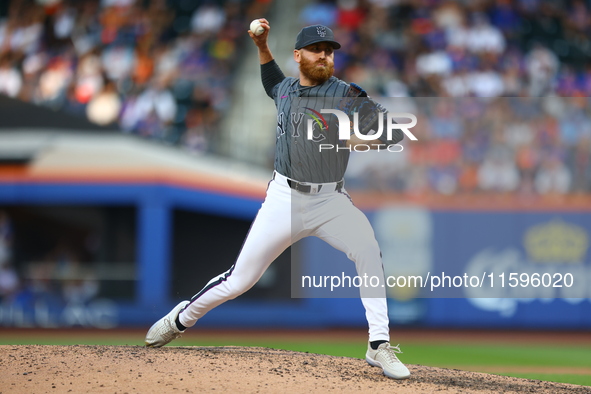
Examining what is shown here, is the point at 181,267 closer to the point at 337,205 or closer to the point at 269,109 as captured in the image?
the point at 269,109

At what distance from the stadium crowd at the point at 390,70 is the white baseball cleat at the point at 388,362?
23.7 feet

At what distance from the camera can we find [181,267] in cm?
1265

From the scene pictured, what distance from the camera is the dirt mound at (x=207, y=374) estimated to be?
385 centimetres

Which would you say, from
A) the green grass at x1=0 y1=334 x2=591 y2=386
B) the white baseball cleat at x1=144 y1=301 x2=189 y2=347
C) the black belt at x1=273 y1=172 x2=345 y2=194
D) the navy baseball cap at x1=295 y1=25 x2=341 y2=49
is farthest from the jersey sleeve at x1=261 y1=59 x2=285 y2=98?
the green grass at x1=0 y1=334 x2=591 y2=386

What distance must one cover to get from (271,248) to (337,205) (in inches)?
17.0

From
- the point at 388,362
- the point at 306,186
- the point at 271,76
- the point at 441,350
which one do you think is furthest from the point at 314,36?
the point at 441,350

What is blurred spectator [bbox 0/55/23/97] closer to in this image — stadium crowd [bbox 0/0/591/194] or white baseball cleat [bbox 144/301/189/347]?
stadium crowd [bbox 0/0/591/194]

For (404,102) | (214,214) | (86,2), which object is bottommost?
(214,214)

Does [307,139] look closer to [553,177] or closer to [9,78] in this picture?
[553,177]

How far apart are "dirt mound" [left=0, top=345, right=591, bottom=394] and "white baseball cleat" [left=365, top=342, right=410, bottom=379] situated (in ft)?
0.17

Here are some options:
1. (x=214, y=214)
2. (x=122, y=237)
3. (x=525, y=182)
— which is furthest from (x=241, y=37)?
(x=525, y=182)

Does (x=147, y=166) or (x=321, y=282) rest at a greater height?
(x=147, y=166)

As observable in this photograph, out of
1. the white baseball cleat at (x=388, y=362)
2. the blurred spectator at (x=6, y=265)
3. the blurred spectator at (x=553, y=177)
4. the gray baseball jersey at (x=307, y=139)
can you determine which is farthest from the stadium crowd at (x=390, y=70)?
the white baseball cleat at (x=388, y=362)

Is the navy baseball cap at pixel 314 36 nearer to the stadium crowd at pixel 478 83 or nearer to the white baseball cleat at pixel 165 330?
the white baseball cleat at pixel 165 330
